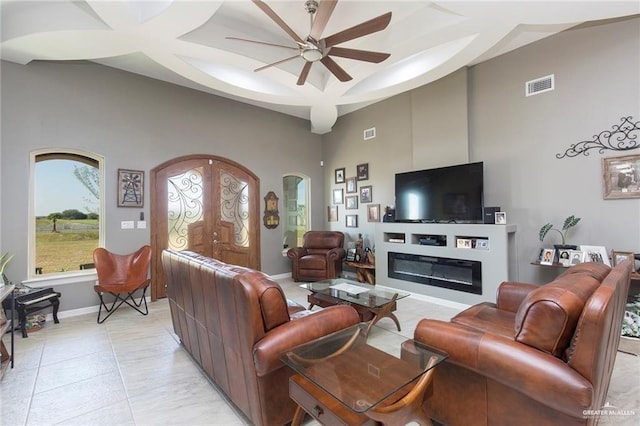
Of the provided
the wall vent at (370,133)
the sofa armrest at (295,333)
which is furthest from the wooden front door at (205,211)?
the sofa armrest at (295,333)

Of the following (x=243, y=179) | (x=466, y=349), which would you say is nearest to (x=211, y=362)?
(x=466, y=349)

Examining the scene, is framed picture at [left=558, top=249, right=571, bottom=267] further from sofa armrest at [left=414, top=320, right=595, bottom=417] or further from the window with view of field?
the window with view of field

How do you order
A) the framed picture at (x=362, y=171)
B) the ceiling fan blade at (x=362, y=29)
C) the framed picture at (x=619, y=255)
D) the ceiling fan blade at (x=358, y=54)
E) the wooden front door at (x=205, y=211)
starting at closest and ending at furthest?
the ceiling fan blade at (x=362, y=29), the ceiling fan blade at (x=358, y=54), the framed picture at (x=619, y=255), the wooden front door at (x=205, y=211), the framed picture at (x=362, y=171)

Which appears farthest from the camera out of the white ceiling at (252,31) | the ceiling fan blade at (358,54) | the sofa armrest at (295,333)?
the ceiling fan blade at (358,54)

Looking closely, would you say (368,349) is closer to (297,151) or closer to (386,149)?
(386,149)

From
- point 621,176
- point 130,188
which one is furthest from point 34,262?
point 621,176

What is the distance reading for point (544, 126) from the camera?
13.0 feet

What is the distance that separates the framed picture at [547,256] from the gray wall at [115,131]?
178 inches

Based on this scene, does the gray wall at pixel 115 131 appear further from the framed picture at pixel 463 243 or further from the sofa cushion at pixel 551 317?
the sofa cushion at pixel 551 317

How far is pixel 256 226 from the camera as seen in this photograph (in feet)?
19.8

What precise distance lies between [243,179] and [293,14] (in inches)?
127

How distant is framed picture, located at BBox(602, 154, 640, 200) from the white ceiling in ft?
4.95

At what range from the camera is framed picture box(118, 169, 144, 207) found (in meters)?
4.52

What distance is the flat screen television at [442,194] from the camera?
4262 millimetres
